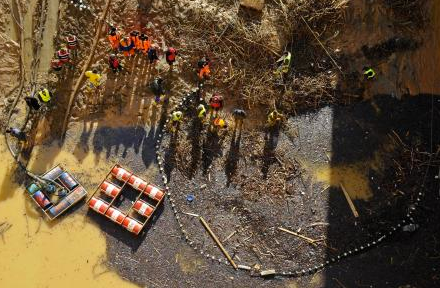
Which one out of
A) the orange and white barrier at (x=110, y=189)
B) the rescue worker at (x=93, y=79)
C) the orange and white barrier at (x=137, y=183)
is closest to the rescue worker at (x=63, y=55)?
the rescue worker at (x=93, y=79)

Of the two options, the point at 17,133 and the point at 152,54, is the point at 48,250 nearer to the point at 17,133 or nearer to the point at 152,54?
Result: the point at 17,133

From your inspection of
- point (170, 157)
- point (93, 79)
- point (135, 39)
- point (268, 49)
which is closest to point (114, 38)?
point (135, 39)

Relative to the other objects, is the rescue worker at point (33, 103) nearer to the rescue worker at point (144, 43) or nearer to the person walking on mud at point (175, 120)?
the rescue worker at point (144, 43)

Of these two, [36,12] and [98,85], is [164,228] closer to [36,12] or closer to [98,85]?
[98,85]

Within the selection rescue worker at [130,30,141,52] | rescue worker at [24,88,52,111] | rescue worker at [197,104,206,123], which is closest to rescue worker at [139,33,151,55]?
rescue worker at [130,30,141,52]

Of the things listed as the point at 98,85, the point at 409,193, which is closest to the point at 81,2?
the point at 98,85

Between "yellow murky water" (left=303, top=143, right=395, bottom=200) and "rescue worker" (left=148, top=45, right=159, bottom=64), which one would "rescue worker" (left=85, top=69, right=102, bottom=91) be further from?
"yellow murky water" (left=303, top=143, right=395, bottom=200)
